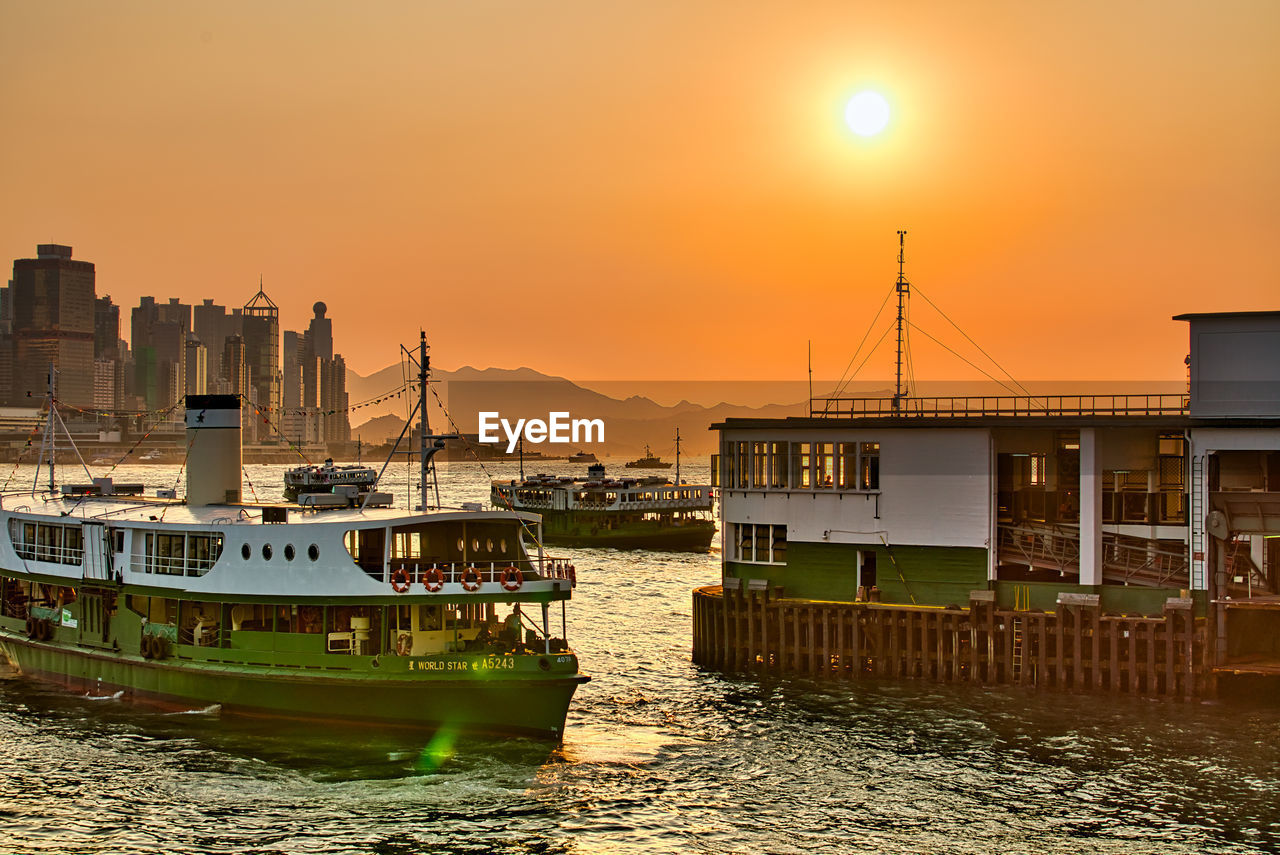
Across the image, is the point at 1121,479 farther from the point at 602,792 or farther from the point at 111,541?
the point at 111,541

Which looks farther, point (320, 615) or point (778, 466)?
point (778, 466)

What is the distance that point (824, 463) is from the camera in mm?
48875

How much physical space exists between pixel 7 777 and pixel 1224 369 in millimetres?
39940

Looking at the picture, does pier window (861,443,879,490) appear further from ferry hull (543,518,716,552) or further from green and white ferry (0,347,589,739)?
ferry hull (543,518,716,552)

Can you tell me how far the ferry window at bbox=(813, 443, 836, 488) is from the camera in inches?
1914

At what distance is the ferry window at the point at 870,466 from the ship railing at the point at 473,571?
1427 centimetres

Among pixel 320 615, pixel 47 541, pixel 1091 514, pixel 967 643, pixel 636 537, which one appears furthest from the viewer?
pixel 636 537

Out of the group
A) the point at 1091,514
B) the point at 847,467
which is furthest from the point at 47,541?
the point at 1091,514

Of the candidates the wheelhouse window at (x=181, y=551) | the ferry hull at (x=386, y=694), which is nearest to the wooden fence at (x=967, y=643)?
the ferry hull at (x=386, y=694)

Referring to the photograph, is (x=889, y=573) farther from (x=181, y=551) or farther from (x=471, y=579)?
(x=181, y=551)

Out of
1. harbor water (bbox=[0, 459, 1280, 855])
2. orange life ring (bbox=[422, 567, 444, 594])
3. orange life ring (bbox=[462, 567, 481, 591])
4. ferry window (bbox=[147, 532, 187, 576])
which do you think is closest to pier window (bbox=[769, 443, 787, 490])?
harbor water (bbox=[0, 459, 1280, 855])

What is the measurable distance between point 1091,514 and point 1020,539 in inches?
122

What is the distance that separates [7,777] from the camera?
3512 cm

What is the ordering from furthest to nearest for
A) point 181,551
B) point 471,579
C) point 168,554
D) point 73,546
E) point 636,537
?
point 636,537 → point 73,546 → point 168,554 → point 181,551 → point 471,579
